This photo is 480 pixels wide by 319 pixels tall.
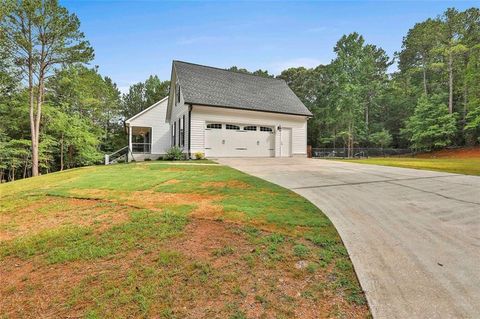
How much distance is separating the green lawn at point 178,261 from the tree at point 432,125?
2799 centimetres

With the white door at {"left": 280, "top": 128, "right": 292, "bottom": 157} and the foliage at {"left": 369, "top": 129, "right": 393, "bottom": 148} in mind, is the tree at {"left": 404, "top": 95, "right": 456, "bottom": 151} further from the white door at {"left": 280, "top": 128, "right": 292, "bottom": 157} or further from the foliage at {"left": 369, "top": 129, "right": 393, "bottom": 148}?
the white door at {"left": 280, "top": 128, "right": 292, "bottom": 157}

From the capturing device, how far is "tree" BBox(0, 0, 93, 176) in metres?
15.7

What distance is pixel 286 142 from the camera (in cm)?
1789

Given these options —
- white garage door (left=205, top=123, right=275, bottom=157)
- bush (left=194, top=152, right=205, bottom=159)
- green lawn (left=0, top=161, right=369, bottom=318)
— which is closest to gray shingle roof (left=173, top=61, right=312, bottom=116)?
white garage door (left=205, top=123, right=275, bottom=157)

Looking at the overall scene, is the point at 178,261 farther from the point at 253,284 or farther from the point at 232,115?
the point at 232,115

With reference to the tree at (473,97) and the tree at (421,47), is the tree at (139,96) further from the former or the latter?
the tree at (473,97)

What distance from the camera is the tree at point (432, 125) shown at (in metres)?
25.6

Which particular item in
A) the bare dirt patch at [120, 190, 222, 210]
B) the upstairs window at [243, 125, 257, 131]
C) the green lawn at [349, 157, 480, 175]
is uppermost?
the upstairs window at [243, 125, 257, 131]

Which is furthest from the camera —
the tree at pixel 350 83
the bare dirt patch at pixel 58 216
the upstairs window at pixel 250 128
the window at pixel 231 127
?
the tree at pixel 350 83

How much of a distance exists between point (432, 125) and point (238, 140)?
22685mm

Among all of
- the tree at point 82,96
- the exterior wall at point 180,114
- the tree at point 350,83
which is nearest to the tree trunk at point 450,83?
the tree at point 350,83

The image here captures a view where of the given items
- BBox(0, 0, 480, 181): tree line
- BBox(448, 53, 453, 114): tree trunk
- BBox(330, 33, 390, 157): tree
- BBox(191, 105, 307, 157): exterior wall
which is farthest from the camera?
BBox(330, 33, 390, 157): tree

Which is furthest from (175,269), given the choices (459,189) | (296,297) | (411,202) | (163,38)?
(163,38)

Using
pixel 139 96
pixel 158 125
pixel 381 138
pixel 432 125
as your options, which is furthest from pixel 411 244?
pixel 139 96
